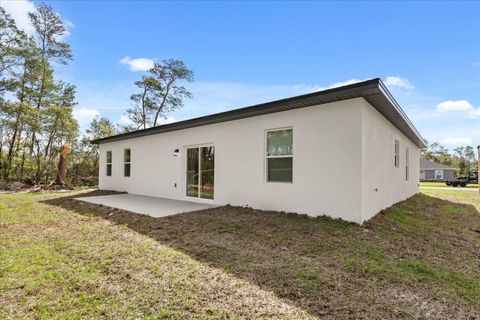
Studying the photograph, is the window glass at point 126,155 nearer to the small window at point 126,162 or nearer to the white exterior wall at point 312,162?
the small window at point 126,162

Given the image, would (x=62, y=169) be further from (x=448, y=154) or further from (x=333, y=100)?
(x=448, y=154)

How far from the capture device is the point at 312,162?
20.3 ft

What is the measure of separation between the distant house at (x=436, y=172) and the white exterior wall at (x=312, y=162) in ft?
123

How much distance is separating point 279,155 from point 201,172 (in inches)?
127

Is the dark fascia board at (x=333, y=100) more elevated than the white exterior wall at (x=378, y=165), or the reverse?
the dark fascia board at (x=333, y=100)

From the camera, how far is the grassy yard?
250 cm

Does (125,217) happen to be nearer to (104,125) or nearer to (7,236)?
(7,236)

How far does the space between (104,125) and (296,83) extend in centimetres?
1807

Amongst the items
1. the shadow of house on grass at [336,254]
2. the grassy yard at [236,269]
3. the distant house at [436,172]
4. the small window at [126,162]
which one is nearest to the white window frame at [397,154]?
the shadow of house on grass at [336,254]

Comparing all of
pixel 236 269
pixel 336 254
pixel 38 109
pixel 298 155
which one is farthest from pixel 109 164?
pixel 336 254

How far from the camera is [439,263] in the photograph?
12.4 ft

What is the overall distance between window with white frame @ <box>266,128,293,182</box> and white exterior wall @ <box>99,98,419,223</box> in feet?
0.52

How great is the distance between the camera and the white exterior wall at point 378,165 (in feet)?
18.8

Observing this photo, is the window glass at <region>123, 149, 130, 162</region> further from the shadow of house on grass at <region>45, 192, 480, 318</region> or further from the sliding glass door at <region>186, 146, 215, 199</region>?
the shadow of house on grass at <region>45, 192, 480, 318</region>
